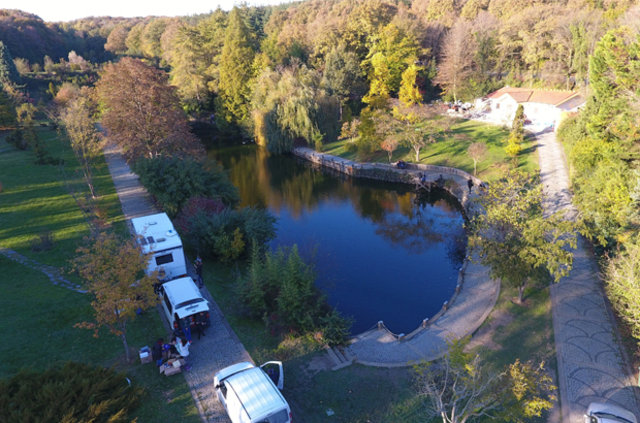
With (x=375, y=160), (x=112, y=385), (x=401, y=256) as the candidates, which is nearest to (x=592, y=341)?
(x=401, y=256)

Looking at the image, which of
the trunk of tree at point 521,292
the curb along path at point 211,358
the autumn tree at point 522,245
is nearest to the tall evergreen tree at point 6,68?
the curb along path at point 211,358

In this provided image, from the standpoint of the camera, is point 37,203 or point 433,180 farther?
point 433,180

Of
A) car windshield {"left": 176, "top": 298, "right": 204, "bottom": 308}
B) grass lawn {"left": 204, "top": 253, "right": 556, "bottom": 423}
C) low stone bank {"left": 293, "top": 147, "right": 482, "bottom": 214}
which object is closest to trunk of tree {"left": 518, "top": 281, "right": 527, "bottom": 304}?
grass lawn {"left": 204, "top": 253, "right": 556, "bottom": 423}

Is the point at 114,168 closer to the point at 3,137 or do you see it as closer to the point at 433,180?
the point at 3,137

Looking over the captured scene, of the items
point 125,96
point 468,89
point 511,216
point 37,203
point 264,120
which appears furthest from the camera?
point 468,89

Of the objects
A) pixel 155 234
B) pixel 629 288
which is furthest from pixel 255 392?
pixel 629 288

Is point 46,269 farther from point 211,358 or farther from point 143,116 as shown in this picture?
point 143,116

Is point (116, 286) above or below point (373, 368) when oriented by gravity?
above
